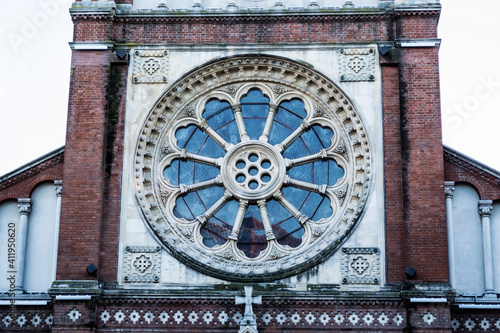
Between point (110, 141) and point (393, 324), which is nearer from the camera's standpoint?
point (393, 324)

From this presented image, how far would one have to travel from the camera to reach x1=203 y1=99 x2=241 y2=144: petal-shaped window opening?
26156mm

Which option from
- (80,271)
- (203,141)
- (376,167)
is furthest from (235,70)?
(80,271)

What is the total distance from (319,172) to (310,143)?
733 millimetres

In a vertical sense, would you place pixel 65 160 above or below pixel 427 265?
above

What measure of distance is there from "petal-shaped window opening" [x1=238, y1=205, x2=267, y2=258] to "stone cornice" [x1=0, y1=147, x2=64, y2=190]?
4530mm

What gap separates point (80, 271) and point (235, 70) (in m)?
5.97

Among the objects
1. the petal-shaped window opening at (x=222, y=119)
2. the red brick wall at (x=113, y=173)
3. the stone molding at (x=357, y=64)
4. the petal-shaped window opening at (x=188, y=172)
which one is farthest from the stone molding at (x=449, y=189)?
the red brick wall at (x=113, y=173)

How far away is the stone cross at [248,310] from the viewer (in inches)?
920

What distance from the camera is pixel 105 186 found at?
25.2m

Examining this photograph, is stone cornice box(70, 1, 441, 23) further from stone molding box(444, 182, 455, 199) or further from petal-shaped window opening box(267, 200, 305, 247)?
petal-shaped window opening box(267, 200, 305, 247)

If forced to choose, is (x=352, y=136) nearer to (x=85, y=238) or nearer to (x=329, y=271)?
(x=329, y=271)

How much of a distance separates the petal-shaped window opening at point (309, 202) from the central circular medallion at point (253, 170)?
0.36 metres

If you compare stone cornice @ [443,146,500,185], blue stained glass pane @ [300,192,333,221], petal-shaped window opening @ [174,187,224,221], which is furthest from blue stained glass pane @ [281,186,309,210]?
stone cornice @ [443,146,500,185]

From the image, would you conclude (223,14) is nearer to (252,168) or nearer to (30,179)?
(252,168)
